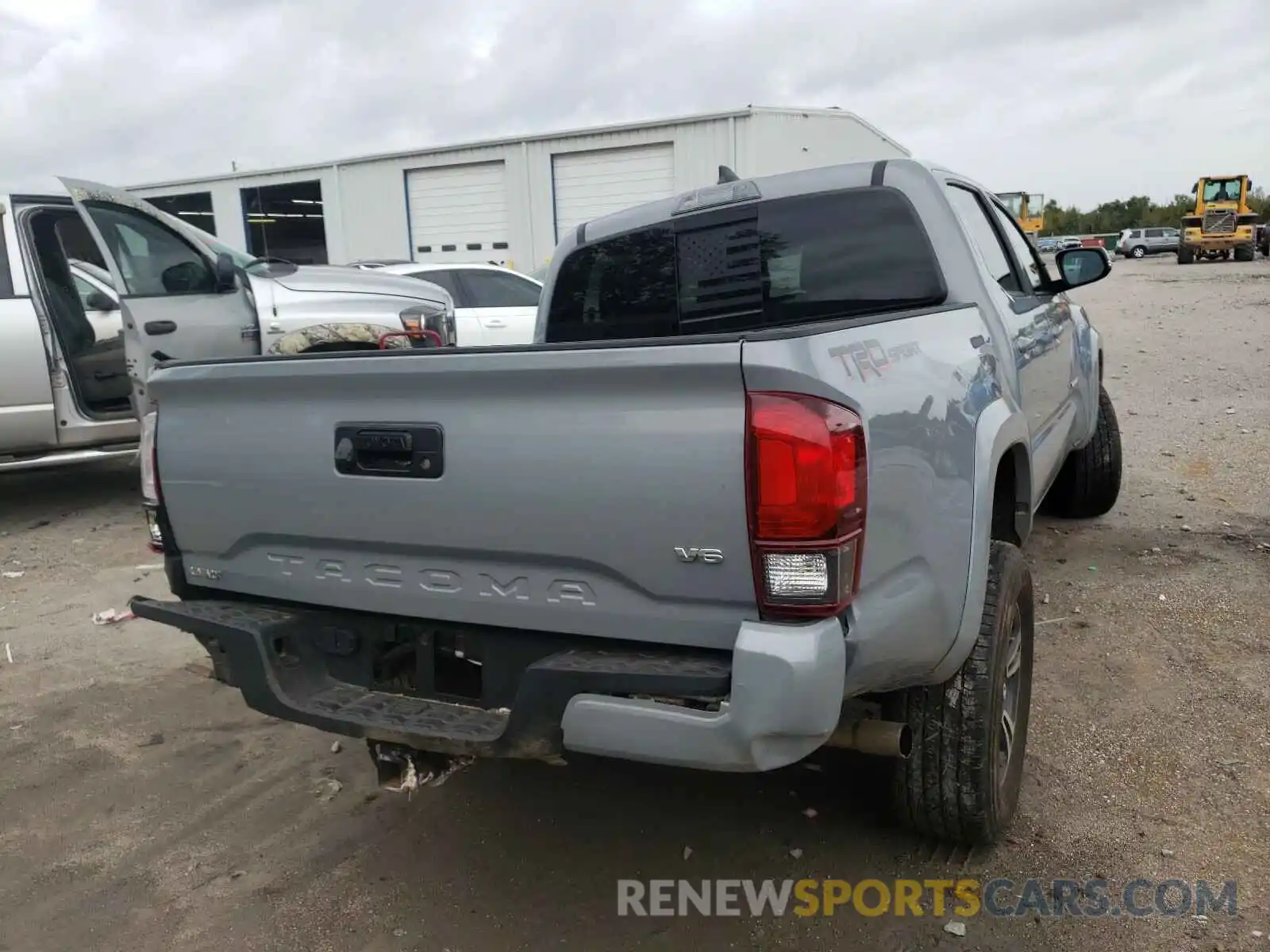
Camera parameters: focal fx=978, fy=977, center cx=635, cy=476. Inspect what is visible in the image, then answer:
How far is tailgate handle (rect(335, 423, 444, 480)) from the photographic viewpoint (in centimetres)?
224

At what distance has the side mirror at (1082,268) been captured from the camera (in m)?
4.24

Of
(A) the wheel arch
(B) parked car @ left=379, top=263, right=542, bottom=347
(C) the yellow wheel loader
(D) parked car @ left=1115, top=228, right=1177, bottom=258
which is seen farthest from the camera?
(D) parked car @ left=1115, top=228, right=1177, bottom=258

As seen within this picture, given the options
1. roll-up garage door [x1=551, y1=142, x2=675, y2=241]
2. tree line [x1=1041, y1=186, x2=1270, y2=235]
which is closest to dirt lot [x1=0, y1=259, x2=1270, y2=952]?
roll-up garage door [x1=551, y1=142, x2=675, y2=241]

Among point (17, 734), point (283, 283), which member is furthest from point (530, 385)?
point (283, 283)

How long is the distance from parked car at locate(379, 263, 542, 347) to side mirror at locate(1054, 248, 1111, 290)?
643 centimetres

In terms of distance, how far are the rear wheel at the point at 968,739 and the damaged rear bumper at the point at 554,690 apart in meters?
0.60

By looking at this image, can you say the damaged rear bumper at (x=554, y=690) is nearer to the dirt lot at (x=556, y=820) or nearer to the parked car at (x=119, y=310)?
the dirt lot at (x=556, y=820)

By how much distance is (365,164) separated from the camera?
2022cm

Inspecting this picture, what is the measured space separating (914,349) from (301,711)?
67.8 inches

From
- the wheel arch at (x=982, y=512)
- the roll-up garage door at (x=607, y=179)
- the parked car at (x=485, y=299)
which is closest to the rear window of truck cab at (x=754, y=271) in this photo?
the wheel arch at (x=982, y=512)

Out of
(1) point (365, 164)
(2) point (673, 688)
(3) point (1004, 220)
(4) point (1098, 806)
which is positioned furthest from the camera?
(1) point (365, 164)

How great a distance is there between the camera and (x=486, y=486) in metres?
2.17

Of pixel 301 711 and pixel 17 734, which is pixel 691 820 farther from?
pixel 17 734

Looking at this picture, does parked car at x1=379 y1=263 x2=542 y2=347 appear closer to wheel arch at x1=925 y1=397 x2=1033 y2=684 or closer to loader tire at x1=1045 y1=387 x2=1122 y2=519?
loader tire at x1=1045 y1=387 x2=1122 y2=519
